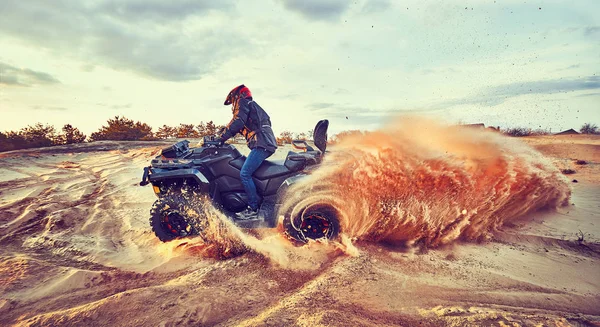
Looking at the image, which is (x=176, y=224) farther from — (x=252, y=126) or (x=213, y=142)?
(x=252, y=126)

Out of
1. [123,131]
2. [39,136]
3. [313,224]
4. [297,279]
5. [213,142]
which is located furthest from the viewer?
[123,131]

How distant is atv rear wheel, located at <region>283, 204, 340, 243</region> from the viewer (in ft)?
13.2

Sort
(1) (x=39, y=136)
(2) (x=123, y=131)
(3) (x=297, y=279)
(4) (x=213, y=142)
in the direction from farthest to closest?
(2) (x=123, y=131)
(1) (x=39, y=136)
(4) (x=213, y=142)
(3) (x=297, y=279)

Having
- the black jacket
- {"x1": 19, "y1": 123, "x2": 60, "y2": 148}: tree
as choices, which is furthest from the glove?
{"x1": 19, "y1": 123, "x2": 60, "y2": 148}: tree

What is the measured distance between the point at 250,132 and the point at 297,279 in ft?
7.22

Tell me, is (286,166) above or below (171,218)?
above

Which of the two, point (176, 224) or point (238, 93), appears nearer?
point (176, 224)

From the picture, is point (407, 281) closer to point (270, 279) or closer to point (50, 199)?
point (270, 279)

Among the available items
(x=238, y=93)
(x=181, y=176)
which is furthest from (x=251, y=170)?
(x=238, y=93)

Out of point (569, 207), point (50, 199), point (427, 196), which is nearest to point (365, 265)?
point (427, 196)

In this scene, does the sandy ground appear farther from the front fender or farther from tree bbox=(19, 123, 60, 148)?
tree bbox=(19, 123, 60, 148)

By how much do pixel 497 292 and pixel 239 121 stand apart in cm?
369

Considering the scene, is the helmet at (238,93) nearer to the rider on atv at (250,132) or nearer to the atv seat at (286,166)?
the rider on atv at (250,132)

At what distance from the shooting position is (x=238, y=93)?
4375 mm
